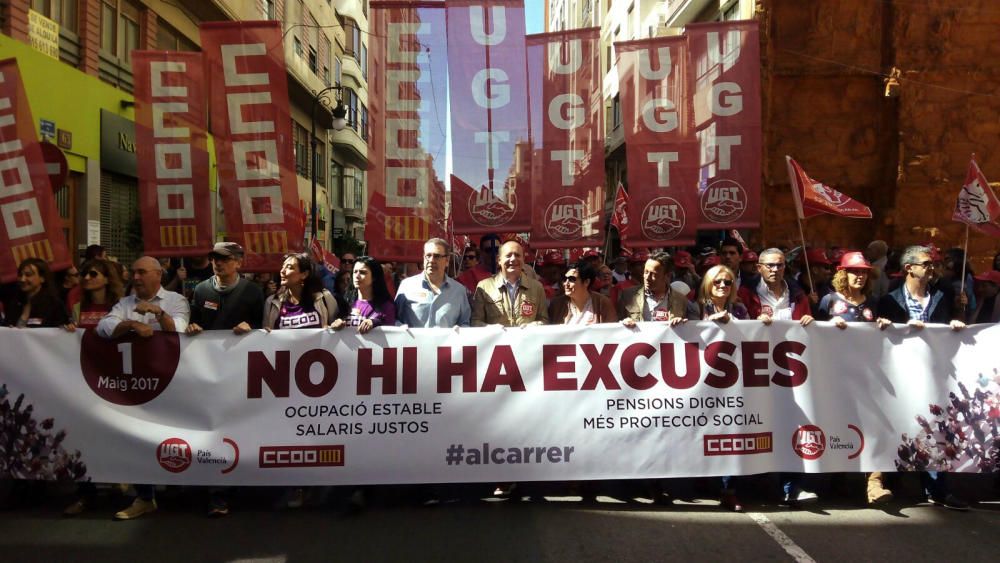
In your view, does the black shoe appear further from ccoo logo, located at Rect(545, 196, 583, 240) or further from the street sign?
the street sign

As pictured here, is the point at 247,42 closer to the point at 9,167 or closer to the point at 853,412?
the point at 9,167

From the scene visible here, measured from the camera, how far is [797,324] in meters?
5.41

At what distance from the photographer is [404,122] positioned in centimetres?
885

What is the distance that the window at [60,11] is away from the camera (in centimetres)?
1320

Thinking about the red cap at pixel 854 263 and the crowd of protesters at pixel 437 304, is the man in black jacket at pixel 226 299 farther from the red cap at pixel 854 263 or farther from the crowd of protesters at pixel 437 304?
the red cap at pixel 854 263

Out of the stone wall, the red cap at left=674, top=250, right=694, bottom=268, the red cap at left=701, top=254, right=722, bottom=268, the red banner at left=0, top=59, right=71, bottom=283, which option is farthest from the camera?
the stone wall

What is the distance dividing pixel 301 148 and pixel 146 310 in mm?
28015

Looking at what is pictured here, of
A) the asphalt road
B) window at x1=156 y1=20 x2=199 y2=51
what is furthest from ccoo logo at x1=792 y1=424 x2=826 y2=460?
window at x1=156 y1=20 x2=199 y2=51

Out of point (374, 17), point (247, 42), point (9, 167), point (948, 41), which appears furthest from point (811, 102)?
point (9, 167)

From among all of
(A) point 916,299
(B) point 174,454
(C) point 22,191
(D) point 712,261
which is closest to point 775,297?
(A) point 916,299

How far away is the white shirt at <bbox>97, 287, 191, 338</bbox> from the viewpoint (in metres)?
5.10

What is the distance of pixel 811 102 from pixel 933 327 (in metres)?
14.6

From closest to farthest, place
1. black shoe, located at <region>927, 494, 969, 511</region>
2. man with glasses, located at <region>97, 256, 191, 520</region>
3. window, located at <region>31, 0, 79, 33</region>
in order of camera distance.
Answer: man with glasses, located at <region>97, 256, 191, 520</region> → black shoe, located at <region>927, 494, 969, 511</region> → window, located at <region>31, 0, 79, 33</region>

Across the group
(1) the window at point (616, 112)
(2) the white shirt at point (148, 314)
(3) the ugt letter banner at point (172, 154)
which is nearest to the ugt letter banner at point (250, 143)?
(3) the ugt letter banner at point (172, 154)
